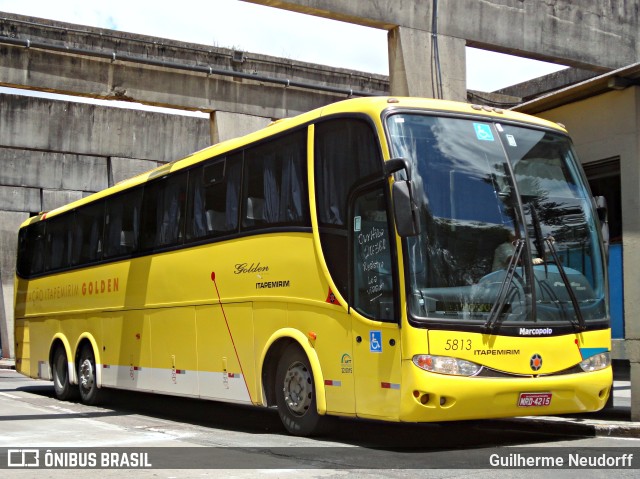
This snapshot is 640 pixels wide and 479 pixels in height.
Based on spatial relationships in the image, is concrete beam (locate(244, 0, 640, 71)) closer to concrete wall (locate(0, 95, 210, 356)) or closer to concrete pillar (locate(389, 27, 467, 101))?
concrete pillar (locate(389, 27, 467, 101))

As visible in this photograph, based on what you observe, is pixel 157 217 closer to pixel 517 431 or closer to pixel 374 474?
pixel 517 431

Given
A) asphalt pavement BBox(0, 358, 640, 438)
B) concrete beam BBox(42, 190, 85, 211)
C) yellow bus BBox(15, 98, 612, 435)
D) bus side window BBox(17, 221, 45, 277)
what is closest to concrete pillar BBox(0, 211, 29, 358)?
concrete beam BBox(42, 190, 85, 211)

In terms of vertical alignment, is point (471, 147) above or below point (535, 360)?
above

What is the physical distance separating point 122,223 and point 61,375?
4015mm

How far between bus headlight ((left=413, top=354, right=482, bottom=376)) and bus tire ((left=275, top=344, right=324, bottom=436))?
6.12 feet

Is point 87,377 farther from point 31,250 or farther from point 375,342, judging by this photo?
point 375,342

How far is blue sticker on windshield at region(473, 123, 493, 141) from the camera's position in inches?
407

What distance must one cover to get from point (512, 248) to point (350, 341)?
190cm

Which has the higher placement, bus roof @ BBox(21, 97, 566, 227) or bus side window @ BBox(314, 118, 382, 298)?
bus roof @ BBox(21, 97, 566, 227)

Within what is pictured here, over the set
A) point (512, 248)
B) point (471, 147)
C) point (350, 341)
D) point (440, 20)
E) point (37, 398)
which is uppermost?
Result: point (440, 20)

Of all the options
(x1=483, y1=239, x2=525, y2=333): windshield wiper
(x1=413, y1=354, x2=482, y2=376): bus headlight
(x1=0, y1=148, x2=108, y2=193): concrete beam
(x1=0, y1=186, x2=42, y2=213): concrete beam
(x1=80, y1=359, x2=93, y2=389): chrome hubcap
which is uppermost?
(x1=0, y1=148, x2=108, y2=193): concrete beam

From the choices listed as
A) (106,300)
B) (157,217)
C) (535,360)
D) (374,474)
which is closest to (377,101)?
(535,360)

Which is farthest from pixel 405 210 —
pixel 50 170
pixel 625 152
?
pixel 50 170

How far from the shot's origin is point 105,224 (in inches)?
669
